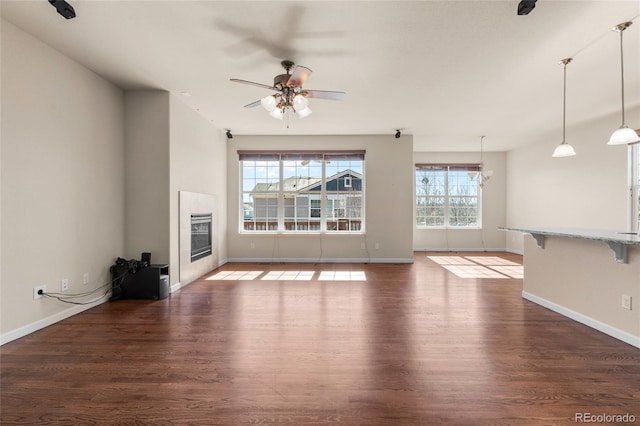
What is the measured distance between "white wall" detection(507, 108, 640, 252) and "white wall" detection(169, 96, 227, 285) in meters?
7.10

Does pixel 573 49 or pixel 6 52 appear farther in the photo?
pixel 573 49

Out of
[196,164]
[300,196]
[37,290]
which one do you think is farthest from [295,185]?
[37,290]

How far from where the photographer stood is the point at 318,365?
2115 mm

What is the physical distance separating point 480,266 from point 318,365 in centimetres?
496

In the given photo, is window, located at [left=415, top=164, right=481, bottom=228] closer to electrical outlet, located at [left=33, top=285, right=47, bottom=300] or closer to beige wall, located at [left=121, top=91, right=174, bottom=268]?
beige wall, located at [left=121, top=91, right=174, bottom=268]

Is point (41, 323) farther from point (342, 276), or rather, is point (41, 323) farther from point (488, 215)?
point (488, 215)

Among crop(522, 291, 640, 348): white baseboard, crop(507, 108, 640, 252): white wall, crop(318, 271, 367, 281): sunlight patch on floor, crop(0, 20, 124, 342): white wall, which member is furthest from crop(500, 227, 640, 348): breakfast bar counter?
crop(0, 20, 124, 342): white wall

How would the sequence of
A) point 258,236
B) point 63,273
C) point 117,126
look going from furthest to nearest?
point 258,236 → point 117,126 → point 63,273

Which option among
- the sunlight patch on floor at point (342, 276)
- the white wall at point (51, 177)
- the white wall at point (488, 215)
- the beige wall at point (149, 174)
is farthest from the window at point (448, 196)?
the white wall at point (51, 177)

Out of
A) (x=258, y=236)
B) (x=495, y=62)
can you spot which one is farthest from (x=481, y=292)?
(x=258, y=236)

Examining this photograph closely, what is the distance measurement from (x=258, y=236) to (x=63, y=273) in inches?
139

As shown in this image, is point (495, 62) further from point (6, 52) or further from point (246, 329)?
point (6, 52)

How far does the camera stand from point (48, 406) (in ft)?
5.51

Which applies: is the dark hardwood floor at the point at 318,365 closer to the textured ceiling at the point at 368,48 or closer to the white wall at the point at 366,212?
the white wall at the point at 366,212
